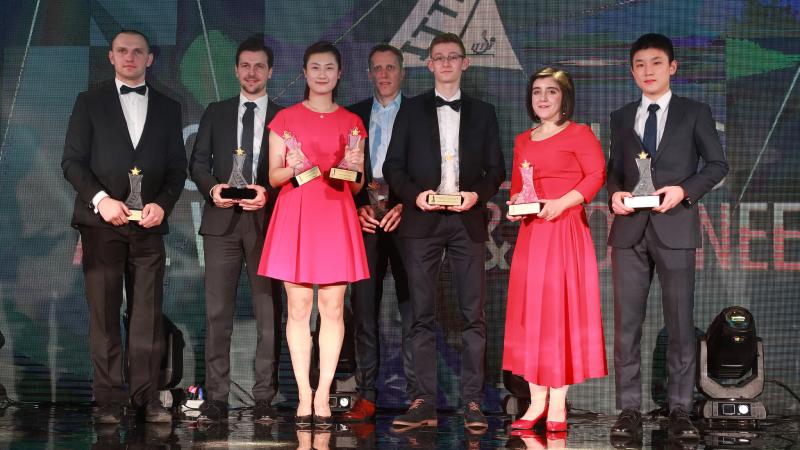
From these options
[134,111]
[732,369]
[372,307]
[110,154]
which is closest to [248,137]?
[134,111]

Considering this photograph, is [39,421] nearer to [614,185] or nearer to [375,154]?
[375,154]

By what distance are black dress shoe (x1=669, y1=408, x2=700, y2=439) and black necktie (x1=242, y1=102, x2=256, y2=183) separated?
96.7 inches

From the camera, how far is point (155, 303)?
4957mm

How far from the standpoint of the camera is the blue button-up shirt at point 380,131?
5.27 meters

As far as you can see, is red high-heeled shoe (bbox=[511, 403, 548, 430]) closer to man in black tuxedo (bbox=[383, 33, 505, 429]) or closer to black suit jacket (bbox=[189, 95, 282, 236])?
man in black tuxedo (bbox=[383, 33, 505, 429])

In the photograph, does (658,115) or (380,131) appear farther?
(380,131)

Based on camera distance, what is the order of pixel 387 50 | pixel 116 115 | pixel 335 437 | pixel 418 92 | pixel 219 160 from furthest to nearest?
pixel 418 92, pixel 387 50, pixel 219 160, pixel 116 115, pixel 335 437

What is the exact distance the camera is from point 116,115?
4953 mm

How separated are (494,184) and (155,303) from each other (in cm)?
188

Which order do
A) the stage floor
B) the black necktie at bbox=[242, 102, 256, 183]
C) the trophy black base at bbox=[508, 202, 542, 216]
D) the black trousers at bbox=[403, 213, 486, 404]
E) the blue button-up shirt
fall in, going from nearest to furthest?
the stage floor → the trophy black base at bbox=[508, 202, 542, 216] → the black trousers at bbox=[403, 213, 486, 404] → the black necktie at bbox=[242, 102, 256, 183] → the blue button-up shirt

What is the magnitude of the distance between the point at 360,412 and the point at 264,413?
519mm

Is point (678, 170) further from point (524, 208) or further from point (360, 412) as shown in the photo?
point (360, 412)

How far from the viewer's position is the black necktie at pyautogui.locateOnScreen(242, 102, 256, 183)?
199 inches

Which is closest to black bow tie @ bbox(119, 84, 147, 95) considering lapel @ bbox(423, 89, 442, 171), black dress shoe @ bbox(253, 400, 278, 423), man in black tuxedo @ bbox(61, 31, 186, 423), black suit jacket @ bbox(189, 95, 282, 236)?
man in black tuxedo @ bbox(61, 31, 186, 423)
